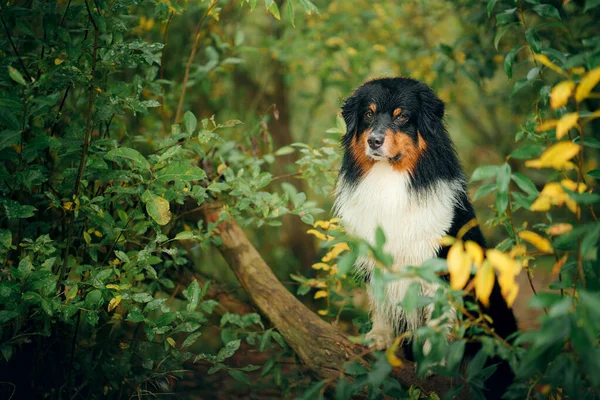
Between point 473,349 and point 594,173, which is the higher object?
point 594,173

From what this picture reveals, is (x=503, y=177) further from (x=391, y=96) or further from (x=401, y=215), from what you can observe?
(x=391, y=96)

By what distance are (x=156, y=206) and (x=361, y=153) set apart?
1316 mm

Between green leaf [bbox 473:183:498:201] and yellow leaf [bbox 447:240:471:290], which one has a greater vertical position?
green leaf [bbox 473:183:498:201]

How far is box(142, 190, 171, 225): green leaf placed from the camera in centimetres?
248

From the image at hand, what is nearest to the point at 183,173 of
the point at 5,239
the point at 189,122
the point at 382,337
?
the point at 189,122

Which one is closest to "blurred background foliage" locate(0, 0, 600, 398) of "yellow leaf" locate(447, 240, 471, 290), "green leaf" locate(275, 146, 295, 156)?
"green leaf" locate(275, 146, 295, 156)

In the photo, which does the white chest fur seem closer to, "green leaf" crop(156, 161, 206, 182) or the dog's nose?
the dog's nose

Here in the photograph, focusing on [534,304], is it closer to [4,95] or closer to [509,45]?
[4,95]

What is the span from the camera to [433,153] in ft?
10.1

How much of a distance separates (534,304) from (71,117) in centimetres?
273

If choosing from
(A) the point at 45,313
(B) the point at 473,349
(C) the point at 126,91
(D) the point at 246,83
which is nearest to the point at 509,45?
(D) the point at 246,83

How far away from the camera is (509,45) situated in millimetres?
5512

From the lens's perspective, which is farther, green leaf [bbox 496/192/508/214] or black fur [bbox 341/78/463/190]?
black fur [bbox 341/78/463/190]

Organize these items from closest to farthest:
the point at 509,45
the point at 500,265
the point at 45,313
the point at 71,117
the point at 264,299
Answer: the point at 500,265 < the point at 45,313 < the point at 71,117 < the point at 264,299 < the point at 509,45
